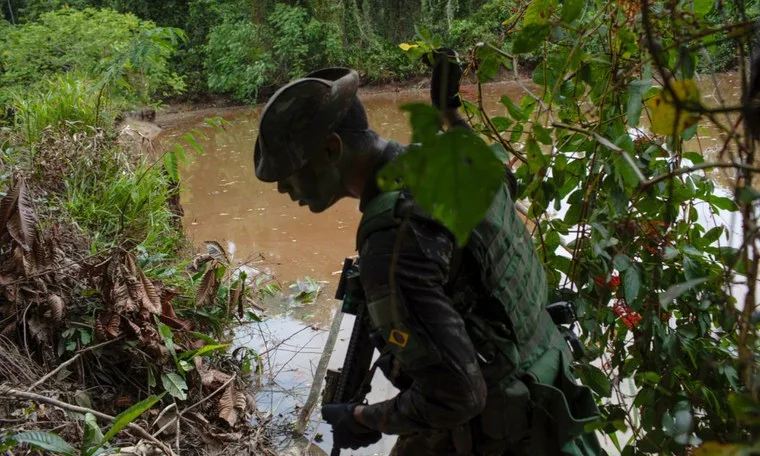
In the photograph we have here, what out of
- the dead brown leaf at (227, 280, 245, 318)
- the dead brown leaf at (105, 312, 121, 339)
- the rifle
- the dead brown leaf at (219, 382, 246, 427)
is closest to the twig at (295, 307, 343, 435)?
the dead brown leaf at (219, 382, 246, 427)

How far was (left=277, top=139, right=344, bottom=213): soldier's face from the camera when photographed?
1.59 metres

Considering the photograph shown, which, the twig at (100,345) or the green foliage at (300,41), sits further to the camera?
the green foliage at (300,41)

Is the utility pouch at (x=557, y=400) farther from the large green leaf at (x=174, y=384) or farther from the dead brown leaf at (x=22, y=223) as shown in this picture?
the dead brown leaf at (x=22, y=223)

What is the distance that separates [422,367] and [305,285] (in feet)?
11.7

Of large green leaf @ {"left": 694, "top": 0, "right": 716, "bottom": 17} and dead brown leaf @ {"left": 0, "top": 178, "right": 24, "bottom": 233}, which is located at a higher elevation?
large green leaf @ {"left": 694, "top": 0, "right": 716, "bottom": 17}

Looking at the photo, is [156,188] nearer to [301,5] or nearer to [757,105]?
[757,105]

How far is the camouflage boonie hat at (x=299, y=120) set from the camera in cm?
155

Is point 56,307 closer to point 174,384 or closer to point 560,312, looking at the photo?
point 174,384

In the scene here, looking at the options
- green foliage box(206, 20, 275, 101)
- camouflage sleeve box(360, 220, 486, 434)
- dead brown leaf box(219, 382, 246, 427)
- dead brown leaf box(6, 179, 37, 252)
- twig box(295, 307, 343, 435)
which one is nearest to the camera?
camouflage sleeve box(360, 220, 486, 434)

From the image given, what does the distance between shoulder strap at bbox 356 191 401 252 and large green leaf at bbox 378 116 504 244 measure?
77 cm

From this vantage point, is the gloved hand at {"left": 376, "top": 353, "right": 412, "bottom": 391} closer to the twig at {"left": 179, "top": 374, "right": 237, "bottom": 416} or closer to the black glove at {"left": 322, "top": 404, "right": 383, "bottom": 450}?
the black glove at {"left": 322, "top": 404, "right": 383, "bottom": 450}

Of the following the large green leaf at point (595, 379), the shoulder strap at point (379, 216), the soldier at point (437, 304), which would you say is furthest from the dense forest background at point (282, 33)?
the shoulder strap at point (379, 216)

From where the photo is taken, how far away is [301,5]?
16375mm

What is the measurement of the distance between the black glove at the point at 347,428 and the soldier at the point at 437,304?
0.04ft
